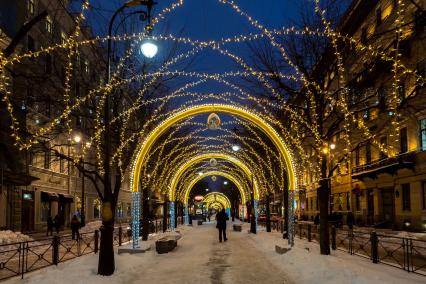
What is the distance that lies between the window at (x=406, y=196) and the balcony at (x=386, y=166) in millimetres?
1220

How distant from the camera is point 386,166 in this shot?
36469 millimetres

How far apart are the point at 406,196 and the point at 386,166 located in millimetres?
2547

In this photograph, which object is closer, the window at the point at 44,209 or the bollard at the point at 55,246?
the bollard at the point at 55,246

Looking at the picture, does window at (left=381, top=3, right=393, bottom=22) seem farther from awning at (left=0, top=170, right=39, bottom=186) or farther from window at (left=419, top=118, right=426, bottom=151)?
awning at (left=0, top=170, right=39, bottom=186)

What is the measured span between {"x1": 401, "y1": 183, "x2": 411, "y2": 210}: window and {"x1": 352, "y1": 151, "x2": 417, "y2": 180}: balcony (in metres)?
1.22

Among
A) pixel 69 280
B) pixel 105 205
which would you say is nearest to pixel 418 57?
pixel 105 205

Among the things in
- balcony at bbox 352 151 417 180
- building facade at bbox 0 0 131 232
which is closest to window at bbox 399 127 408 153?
balcony at bbox 352 151 417 180

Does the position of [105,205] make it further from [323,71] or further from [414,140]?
[414,140]

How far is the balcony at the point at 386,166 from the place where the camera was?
112ft

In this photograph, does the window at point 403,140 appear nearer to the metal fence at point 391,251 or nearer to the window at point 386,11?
the window at point 386,11

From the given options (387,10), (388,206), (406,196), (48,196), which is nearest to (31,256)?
(48,196)

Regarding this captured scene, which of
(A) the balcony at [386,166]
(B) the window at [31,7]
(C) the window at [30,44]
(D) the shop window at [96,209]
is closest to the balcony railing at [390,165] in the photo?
(A) the balcony at [386,166]

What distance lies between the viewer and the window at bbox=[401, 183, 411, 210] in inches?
1411

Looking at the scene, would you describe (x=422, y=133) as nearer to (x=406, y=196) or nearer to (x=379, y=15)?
(x=406, y=196)
